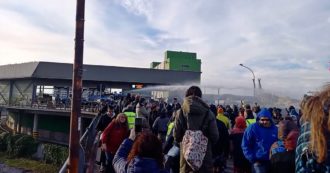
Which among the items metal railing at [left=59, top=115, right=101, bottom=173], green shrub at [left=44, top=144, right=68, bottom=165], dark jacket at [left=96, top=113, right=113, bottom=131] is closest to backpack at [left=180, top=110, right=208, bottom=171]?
metal railing at [left=59, top=115, right=101, bottom=173]

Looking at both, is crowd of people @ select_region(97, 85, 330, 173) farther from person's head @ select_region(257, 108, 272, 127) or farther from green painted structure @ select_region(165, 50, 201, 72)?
green painted structure @ select_region(165, 50, 201, 72)

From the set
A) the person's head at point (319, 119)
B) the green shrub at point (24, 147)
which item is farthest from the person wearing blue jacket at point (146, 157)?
the green shrub at point (24, 147)

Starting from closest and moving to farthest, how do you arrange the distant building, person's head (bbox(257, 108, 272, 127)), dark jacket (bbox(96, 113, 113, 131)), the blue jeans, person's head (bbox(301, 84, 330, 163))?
1. person's head (bbox(301, 84, 330, 163))
2. the blue jeans
3. person's head (bbox(257, 108, 272, 127))
4. dark jacket (bbox(96, 113, 113, 131))
5. the distant building

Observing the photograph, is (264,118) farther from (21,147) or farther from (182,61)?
(182,61)

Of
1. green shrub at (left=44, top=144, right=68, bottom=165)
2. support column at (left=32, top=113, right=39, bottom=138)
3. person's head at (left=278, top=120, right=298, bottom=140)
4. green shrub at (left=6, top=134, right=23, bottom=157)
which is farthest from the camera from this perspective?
support column at (left=32, top=113, right=39, bottom=138)

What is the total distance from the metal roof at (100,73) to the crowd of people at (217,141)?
52047mm

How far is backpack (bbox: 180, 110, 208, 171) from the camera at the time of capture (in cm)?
538

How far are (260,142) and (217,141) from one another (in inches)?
29.9

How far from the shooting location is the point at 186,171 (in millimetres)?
5539

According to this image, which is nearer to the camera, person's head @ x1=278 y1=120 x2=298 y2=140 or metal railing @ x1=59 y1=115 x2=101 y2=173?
person's head @ x1=278 y1=120 x2=298 y2=140

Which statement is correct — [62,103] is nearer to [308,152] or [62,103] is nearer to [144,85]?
[144,85]

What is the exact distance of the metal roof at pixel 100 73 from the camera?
2368 inches

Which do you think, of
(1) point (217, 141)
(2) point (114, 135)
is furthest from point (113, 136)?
(1) point (217, 141)

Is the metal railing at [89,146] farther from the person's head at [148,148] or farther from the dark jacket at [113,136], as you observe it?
the person's head at [148,148]
